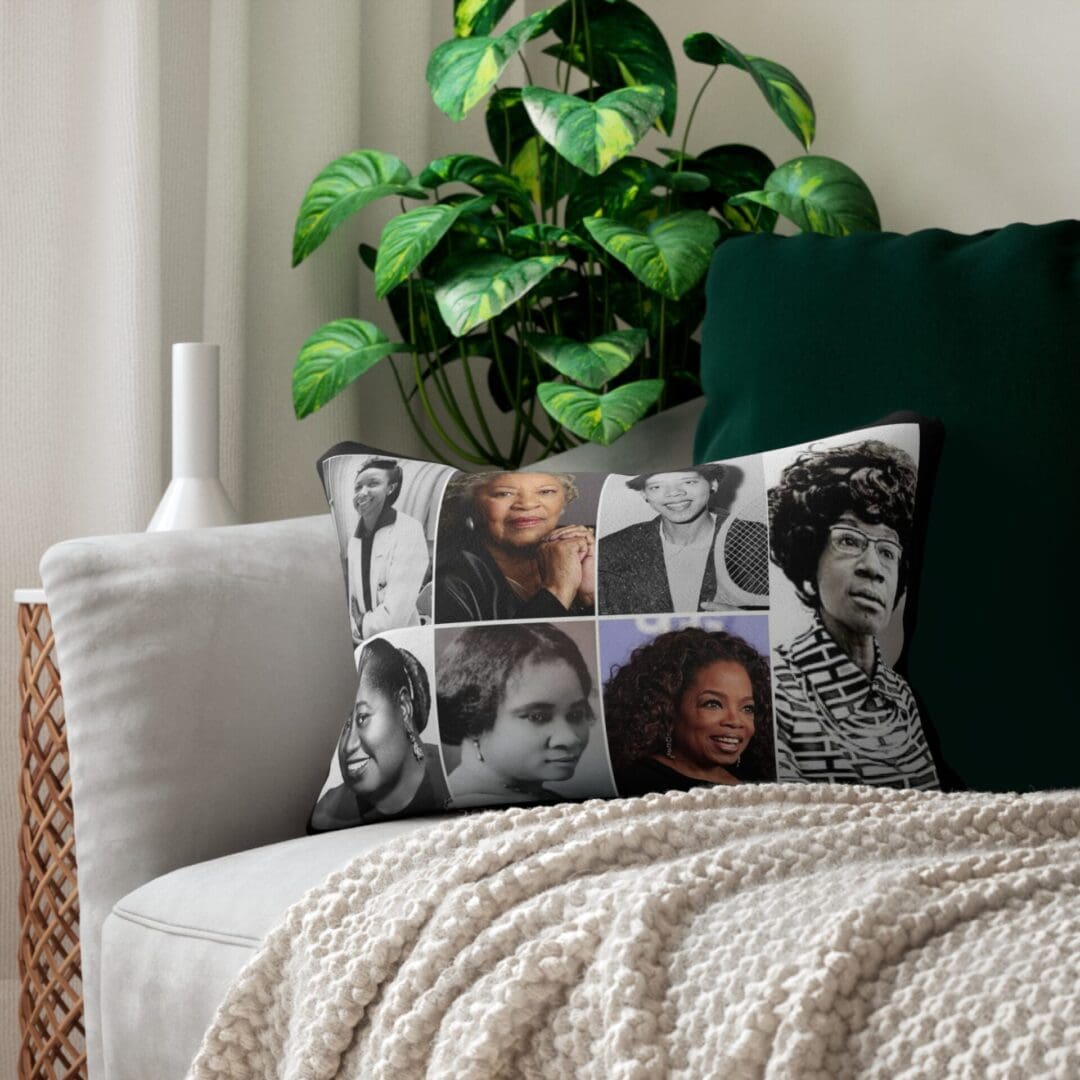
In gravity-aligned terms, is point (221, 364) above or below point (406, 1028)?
above

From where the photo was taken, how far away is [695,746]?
3.34ft

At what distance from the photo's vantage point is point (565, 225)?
186 cm

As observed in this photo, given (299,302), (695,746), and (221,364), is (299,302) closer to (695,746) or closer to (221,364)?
(221,364)

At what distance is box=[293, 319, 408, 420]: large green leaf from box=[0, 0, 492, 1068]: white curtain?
0.46ft

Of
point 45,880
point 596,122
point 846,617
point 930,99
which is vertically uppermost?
point 930,99

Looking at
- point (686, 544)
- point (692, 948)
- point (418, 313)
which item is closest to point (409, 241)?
point (418, 313)

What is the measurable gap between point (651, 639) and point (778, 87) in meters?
0.94

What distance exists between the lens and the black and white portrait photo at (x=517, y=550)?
1058 mm

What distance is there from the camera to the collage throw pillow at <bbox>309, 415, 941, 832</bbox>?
102cm

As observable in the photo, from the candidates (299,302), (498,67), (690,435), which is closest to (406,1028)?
(690,435)

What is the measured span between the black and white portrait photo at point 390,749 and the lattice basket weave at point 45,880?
0.40 metres

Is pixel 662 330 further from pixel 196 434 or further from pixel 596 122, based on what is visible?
pixel 196 434

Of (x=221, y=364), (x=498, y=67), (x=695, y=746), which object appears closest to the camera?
(x=695, y=746)

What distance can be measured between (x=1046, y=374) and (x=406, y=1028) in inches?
30.9
